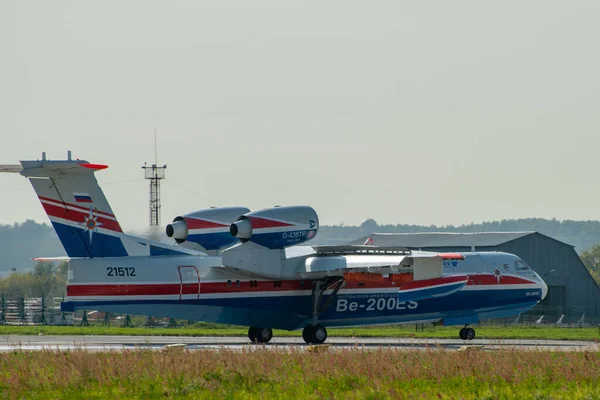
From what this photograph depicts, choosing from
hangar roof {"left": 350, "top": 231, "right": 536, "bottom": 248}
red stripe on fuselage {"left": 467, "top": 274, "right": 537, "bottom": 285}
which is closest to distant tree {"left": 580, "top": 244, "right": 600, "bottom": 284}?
hangar roof {"left": 350, "top": 231, "right": 536, "bottom": 248}

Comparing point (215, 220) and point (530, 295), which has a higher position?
point (215, 220)

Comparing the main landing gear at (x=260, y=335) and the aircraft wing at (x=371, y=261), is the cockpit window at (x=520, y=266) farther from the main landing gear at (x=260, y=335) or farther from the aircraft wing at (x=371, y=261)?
the main landing gear at (x=260, y=335)

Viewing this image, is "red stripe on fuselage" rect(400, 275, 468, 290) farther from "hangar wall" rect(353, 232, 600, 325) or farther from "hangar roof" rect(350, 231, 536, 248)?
"hangar roof" rect(350, 231, 536, 248)

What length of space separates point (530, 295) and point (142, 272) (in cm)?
1883

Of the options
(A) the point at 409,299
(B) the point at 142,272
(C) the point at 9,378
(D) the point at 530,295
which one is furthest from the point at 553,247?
(C) the point at 9,378

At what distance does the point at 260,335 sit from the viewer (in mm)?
42531

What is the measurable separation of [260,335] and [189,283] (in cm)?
527

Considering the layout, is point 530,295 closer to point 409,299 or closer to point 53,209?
point 409,299

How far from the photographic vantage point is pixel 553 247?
75625 millimetres

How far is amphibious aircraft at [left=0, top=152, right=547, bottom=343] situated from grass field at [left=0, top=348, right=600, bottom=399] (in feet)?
26.5

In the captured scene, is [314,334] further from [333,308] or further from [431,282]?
[431,282]

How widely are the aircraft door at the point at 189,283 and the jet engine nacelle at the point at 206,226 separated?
116 inches

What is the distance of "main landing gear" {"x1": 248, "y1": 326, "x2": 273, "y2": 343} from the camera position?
42.4 metres

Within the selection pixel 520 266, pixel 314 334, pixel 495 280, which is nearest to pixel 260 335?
pixel 314 334
